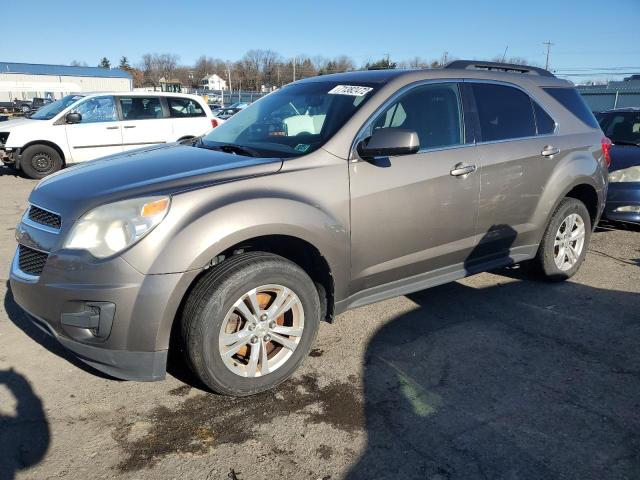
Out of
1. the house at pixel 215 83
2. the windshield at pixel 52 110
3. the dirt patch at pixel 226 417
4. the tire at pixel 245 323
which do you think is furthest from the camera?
the house at pixel 215 83

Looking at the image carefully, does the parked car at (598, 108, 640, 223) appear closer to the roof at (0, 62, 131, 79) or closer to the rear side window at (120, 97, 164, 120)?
the rear side window at (120, 97, 164, 120)

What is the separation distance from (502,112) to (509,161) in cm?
43

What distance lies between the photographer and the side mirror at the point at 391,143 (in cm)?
306

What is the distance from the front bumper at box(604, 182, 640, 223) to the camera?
6107 mm

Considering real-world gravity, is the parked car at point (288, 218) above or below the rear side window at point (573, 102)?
below

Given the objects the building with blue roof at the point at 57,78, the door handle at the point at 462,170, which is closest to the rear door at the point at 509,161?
the door handle at the point at 462,170

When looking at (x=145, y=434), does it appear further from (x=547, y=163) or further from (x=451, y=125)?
(x=547, y=163)

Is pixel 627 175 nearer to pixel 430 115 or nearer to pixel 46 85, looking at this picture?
pixel 430 115

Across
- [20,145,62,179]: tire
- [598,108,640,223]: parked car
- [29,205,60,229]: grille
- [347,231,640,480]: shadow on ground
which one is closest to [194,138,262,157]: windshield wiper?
[29,205,60,229]: grille

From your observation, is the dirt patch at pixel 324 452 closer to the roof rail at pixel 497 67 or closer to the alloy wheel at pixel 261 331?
the alloy wheel at pixel 261 331

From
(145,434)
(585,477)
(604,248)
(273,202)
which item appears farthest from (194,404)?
(604,248)

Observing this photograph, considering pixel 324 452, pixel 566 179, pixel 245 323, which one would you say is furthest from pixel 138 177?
pixel 566 179

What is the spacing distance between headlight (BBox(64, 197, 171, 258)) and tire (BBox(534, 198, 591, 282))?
3491 millimetres

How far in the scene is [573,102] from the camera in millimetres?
4707
